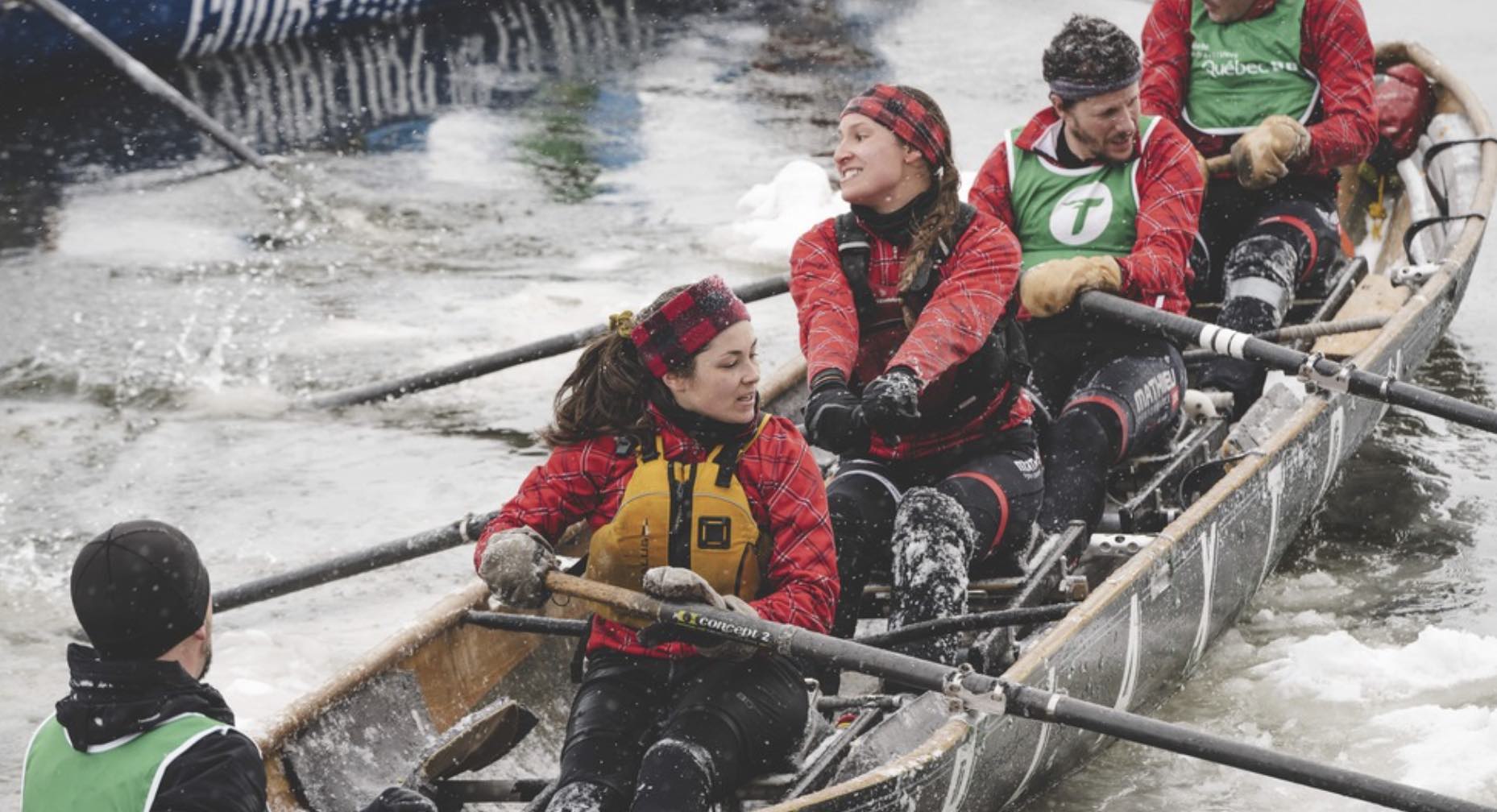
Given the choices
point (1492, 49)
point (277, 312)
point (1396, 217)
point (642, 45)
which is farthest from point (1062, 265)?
point (642, 45)

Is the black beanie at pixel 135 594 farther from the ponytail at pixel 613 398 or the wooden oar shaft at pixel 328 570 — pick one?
the wooden oar shaft at pixel 328 570

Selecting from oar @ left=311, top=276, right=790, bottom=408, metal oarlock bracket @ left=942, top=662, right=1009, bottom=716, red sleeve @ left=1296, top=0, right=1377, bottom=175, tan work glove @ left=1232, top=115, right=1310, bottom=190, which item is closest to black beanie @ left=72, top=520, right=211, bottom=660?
metal oarlock bracket @ left=942, top=662, right=1009, bottom=716

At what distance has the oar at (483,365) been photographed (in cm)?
803

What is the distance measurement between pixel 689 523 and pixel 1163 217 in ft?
8.48

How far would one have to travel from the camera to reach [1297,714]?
246 inches

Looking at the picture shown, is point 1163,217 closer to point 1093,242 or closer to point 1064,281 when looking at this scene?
point 1093,242

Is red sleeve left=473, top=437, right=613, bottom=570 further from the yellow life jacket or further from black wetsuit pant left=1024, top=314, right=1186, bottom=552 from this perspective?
black wetsuit pant left=1024, top=314, right=1186, bottom=552

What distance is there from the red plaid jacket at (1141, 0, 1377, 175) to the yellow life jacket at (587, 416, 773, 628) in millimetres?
3980

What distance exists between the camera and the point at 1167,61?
8.02 metres

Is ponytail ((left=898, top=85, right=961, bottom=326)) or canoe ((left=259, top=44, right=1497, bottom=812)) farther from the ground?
ponytail ((left=898, top=85, right=961, bottom=326))

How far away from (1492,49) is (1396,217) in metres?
6.56

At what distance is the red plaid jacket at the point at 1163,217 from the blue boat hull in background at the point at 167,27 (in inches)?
405

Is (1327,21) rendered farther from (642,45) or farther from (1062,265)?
(642,45)

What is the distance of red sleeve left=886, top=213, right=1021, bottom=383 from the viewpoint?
5.41 meters
